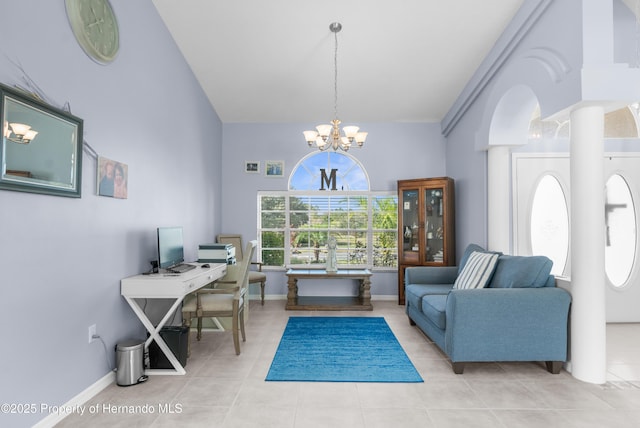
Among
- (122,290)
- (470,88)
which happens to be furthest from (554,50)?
(122,290)

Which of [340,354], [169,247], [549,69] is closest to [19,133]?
[169,247]

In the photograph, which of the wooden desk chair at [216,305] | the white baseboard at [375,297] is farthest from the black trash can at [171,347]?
the white baseboard at [375,297]

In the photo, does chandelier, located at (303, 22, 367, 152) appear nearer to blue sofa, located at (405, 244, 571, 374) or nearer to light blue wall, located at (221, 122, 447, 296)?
blue sofa, located at (405, 244, 571, 374)

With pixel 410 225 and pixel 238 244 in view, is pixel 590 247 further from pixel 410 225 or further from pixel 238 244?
pixel 238 244

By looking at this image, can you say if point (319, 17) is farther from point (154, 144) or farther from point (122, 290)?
Answer: point (122, 290)

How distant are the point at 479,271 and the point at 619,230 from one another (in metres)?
2.39

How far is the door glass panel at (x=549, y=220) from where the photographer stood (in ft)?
16.0

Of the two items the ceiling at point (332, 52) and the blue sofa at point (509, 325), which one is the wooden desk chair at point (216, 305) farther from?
the ceiling at point (332, 52)

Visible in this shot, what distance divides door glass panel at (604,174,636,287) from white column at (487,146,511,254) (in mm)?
1389

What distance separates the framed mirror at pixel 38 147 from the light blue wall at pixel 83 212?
0.08m

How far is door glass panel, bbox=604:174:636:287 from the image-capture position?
4.70 m

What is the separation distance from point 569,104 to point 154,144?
3717 millimetres

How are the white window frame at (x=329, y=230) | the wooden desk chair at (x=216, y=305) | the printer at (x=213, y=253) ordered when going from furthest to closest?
the white window frame at (x=329, y=230) → the printer at (x=213, y=253) → the wooden desk chair at (x=216, y=305)

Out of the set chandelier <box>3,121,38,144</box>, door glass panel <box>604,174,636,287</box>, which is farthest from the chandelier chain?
door glass panel <box>604,174,636,287</box>
